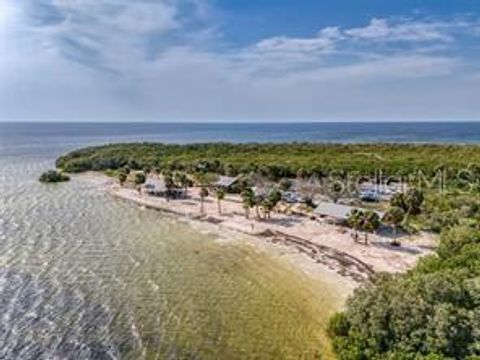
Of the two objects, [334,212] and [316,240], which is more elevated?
[334,212]

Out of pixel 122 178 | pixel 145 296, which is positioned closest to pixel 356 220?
pixel 145 296

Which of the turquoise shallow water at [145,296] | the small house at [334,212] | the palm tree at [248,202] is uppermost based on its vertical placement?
the palm tree at [248,202]

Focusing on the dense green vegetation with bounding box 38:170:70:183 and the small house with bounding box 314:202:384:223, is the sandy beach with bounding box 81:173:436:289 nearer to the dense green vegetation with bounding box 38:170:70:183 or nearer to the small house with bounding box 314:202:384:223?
the small house with bounding box 314:202:384:223

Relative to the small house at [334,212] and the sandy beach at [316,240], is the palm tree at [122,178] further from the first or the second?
the small house at [334,212]

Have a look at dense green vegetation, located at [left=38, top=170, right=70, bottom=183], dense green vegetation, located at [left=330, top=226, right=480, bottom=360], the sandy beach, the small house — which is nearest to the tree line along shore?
dense green vegetation, located at [left=330, top=226, right=480, bottom=360]

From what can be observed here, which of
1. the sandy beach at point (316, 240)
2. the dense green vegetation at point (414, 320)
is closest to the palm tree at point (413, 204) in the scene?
the sandy beach at point (316, 240)

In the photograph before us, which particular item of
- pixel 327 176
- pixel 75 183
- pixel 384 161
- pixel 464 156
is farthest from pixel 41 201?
pixel 464 156

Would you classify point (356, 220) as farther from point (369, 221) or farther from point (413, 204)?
point (413, 204)
